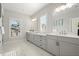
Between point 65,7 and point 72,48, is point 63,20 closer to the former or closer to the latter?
point 65,7

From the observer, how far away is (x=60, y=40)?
271cm

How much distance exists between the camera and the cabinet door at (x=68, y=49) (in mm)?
2169

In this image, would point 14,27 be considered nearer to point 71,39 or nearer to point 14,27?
point 14,27

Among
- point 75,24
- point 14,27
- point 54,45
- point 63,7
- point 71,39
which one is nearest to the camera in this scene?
point 71,39

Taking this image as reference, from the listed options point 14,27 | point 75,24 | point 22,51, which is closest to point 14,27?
point 14,27

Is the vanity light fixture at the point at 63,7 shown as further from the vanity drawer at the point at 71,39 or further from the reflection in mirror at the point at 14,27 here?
the reflection in mirror at the point at 14,27

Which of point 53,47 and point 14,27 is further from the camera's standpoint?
point 14,27

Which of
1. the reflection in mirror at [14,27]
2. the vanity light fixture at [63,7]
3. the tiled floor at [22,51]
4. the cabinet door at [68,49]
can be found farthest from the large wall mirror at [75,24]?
the reflection in mirror at [14,27]

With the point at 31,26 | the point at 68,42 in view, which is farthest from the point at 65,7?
the point at 31,26

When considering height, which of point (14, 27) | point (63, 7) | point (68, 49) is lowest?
point (68, 49)

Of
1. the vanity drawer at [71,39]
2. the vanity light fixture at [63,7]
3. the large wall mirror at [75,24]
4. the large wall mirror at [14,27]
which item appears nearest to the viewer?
the vanity drawer at [71,39]

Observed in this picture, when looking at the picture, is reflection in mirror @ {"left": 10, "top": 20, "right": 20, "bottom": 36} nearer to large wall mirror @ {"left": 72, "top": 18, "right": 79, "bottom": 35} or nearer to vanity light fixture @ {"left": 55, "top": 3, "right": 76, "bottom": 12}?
vanity light fixture @ {"left": 55, "top": 3, "right": 76, "bottom": 12}

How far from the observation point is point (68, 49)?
7.82 ft

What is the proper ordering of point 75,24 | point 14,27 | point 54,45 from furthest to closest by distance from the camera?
point 14,27 < point 54,45 < point 75,24
